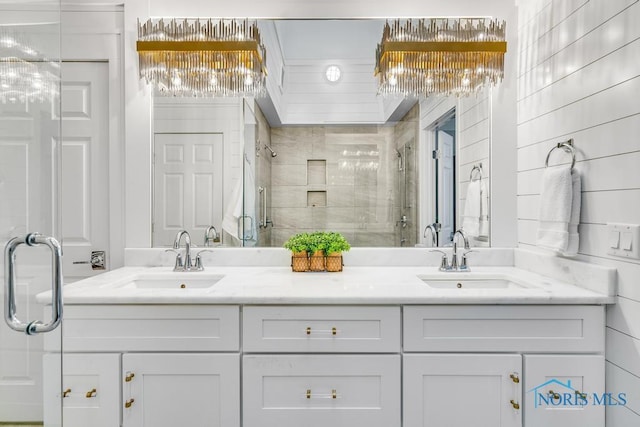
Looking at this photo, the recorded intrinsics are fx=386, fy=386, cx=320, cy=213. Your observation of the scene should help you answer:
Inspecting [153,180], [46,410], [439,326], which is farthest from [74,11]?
[439,326]

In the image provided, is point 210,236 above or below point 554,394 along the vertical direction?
above

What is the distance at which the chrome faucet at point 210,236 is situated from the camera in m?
2.08

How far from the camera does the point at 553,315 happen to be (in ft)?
4.67

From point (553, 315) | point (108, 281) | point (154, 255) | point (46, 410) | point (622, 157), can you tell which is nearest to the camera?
point (46, 410)

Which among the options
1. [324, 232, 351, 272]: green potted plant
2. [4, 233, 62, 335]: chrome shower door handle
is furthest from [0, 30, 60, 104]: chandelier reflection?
[324, 232, 351, 272]: green potted plant

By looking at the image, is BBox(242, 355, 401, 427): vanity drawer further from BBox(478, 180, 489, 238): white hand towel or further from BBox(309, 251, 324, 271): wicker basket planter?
BBox(478, 180, 489, 238): white hand towel

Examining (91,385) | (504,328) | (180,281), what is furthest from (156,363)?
(504,328)

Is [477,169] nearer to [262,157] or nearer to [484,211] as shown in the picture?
[484,211]

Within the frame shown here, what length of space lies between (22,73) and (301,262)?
4.39 feet

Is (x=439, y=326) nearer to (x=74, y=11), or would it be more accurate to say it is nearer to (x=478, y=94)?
(x=478, y=94)

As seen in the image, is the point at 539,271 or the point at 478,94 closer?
the point at 539,271

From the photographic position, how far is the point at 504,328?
1.43 m

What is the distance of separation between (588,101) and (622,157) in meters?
0.29

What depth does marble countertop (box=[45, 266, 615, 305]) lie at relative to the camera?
1.42 meters
